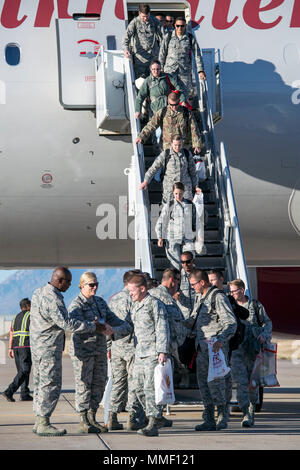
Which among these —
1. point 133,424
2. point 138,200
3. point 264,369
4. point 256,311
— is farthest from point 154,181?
point 133,424

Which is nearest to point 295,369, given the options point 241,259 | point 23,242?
point 23,242

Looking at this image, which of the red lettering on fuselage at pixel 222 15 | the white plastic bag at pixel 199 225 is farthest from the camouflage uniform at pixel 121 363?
the red lettering on fuselage at pixel 222 15

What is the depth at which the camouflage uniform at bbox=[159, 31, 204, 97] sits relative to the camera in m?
13.7

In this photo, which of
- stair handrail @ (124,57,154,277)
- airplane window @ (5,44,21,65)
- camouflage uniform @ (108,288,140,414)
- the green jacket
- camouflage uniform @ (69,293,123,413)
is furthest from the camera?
airplane window @ (5,44,21,65)

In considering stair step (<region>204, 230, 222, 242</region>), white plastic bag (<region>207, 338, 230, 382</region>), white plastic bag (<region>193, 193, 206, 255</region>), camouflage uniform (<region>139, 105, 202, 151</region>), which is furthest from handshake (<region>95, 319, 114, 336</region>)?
camouflage uniform (<region>139, 105, 202, 151</region>)

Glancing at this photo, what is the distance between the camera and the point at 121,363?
974 cm

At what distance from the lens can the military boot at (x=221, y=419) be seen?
30.7 ft

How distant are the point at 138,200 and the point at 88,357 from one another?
12.3 feet

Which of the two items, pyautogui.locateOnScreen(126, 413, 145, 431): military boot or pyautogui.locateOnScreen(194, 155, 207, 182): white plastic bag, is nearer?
pyautogui.locateOnScreen(126, 413, 145, 431): military boot

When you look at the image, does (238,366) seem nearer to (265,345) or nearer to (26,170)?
(265,345)

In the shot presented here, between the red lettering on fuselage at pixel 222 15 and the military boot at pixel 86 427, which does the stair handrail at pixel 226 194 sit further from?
the military boot at pixel 86 427

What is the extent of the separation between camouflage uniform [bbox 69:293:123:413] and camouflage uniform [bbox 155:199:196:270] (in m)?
2.39

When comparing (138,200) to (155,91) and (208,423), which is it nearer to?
(155,91)

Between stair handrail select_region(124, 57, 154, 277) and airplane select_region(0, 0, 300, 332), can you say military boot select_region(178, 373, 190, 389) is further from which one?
airplane select_region(0, 0, 300, 332)
